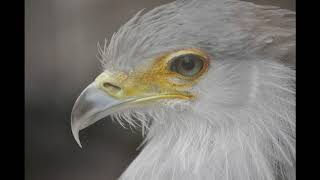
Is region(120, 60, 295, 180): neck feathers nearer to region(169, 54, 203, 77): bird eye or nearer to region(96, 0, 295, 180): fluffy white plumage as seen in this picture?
region(96, 0, 295, 180): fluffy white plumage

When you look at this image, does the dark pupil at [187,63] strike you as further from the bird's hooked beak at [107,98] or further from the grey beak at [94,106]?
the grey beak at [94,106]

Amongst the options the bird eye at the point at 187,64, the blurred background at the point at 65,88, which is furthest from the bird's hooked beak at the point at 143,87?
the blurred background at the point at 65,88

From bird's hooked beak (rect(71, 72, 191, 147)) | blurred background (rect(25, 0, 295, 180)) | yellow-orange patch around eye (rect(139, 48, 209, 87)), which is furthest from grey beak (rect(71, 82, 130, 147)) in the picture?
blurred background (rect(25, 0, 295, 180))

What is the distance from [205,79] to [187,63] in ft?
0.23

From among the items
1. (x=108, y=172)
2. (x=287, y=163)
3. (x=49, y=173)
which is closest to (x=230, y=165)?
(x=287, y=163)

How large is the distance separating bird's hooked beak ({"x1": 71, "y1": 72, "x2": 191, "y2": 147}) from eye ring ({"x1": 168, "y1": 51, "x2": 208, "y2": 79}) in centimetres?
6

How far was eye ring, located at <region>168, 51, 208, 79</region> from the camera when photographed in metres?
1.42

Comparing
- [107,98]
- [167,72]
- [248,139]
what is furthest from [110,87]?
[248,139]

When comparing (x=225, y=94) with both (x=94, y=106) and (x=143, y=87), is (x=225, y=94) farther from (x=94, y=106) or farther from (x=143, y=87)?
(x=94, y=106)

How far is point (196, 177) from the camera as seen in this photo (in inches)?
56.9
